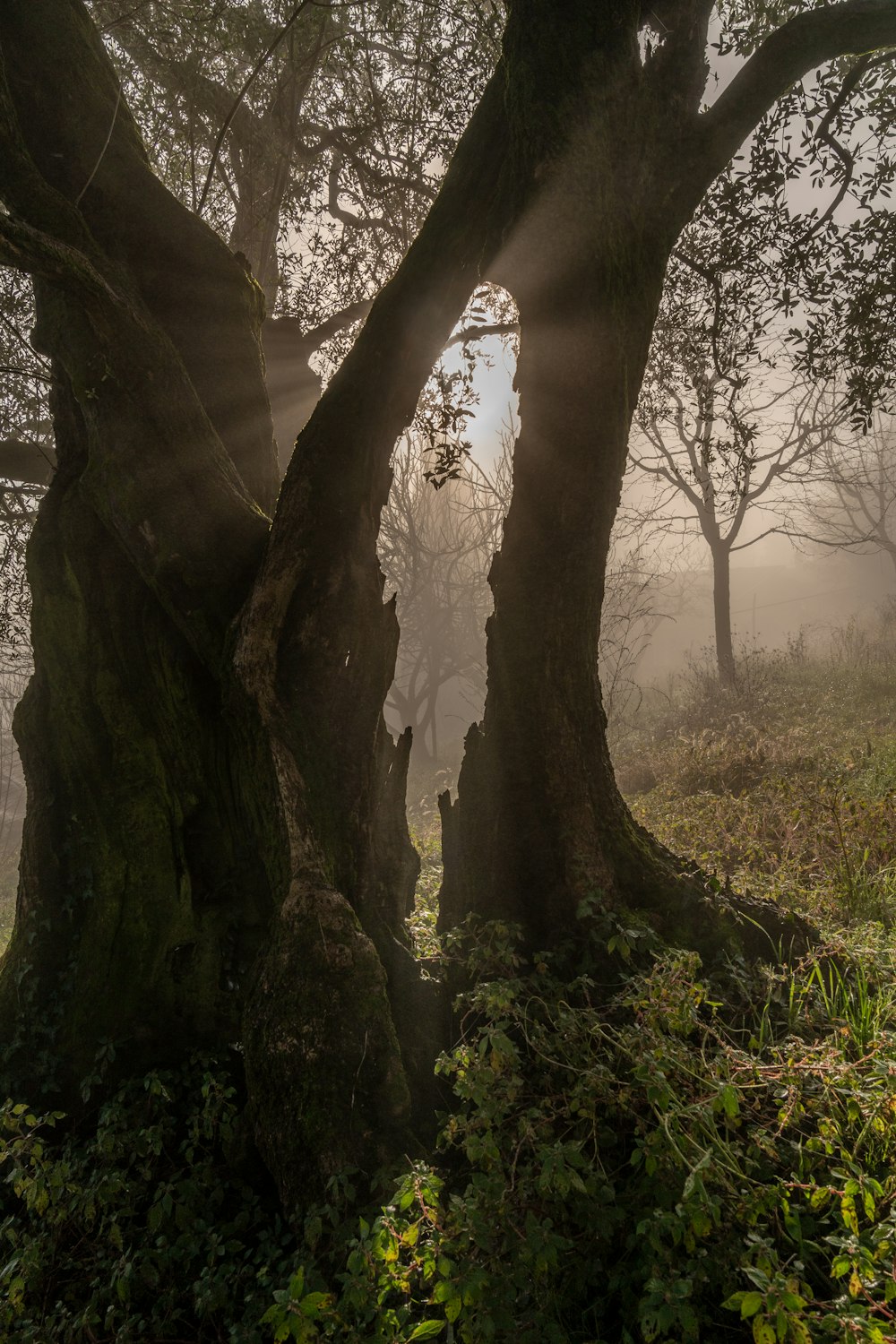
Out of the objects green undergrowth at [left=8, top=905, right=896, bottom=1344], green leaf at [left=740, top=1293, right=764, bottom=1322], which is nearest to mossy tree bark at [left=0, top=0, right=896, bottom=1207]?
green undergrowth at [left=8, top=905, right=896, bottom=1344]

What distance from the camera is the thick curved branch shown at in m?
3.67

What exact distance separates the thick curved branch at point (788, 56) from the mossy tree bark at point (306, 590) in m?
0.02

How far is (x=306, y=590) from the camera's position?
3.77m

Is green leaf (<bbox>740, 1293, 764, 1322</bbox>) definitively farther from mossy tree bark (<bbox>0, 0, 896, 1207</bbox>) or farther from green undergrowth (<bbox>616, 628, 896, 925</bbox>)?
green undergrowth (<bbox>616, 628, 896, 925</bbox>)

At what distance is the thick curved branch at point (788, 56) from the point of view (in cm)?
367

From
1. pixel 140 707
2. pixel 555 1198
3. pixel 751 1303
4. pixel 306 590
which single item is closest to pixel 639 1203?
pixel 555 1198

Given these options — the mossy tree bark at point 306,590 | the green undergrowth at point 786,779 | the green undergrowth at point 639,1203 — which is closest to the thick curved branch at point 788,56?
the mossy tree bark at point 306,590

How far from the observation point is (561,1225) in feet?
7.75

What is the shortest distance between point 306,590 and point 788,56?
156 inches

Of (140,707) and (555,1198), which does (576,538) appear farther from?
(555,1198)

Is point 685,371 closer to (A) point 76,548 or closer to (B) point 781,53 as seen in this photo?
(B) point 781,53

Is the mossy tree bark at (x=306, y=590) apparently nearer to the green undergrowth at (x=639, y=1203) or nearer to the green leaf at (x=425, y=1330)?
the green undergrowth at (x=639, y=1203)

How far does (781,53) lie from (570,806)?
4343mm

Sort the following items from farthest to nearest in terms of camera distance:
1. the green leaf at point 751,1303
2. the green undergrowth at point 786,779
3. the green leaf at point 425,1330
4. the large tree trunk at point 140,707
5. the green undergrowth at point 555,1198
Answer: the green undergrowth at point 786,779 → the large tree trunk at point 140,707 → the green undergrowth at point 555,1198 → the green leaf at point 425,1330 → the green leaf at point 751,1303
